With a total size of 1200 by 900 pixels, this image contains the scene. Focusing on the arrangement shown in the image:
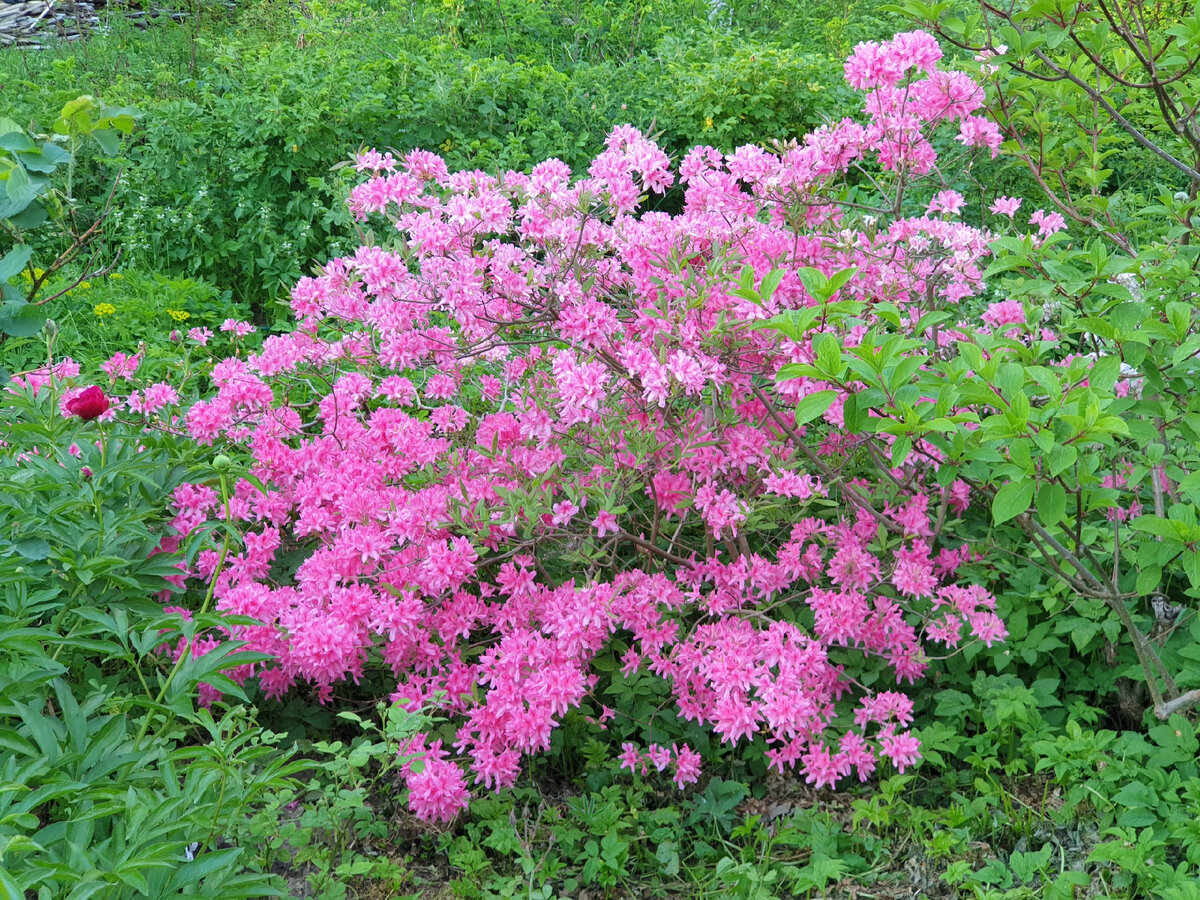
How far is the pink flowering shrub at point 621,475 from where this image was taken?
7.84 ft

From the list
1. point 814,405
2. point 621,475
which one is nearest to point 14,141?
point 621,475

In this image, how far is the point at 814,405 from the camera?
77.0 inches

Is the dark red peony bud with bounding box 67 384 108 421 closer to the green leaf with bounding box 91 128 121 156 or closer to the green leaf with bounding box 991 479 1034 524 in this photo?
the green leaf with bounding box 91 128 121 156

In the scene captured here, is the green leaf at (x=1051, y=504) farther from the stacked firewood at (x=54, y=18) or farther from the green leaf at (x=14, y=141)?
the stacked firewood at (x=54, y=18)

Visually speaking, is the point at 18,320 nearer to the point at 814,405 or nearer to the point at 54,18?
the point at 814,405

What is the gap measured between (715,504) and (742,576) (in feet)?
0.68

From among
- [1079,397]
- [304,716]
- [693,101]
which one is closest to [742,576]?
[1079,397]

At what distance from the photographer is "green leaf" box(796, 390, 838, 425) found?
6.33 ft

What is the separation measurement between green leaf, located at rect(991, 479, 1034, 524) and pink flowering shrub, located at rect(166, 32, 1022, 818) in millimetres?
497

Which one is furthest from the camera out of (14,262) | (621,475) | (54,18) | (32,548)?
(54,18)

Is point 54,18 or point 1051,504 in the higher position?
point 1051,504

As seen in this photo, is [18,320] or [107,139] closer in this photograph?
[107,139]

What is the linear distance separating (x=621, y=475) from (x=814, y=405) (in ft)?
2.02

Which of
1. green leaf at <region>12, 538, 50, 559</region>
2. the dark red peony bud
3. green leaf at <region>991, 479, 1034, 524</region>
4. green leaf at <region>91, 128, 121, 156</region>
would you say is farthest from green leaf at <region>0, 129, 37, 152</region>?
green leaf at <region>991, 479, 1034, 524</region>
